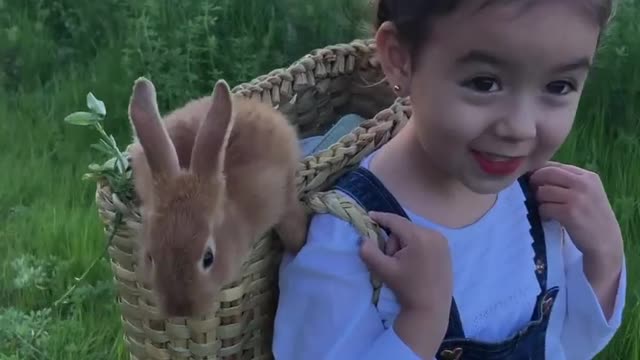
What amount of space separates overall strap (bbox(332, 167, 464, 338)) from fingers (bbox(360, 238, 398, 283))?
4.8 inches

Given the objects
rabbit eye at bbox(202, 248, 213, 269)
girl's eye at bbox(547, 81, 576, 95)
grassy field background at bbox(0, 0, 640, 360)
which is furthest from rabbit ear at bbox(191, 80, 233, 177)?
grassy field background at bbox(0, 0, 640, 360)

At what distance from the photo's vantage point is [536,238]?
7.82ft

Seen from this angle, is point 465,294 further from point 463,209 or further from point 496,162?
point 496,162

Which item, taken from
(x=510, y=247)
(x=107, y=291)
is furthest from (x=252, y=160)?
(x=107, y=291)

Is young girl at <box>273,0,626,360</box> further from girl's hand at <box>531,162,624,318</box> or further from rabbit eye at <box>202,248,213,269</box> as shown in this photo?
rabbit eye at <box>202,248,213,269</box>

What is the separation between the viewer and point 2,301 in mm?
3297

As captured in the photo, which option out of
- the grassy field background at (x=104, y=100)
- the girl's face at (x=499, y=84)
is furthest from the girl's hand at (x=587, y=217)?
the grassy field background at (x=104, y=100)

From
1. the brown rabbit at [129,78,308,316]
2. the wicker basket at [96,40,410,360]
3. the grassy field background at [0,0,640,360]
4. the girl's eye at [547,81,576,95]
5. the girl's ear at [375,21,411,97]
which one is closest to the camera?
the brown rabbit at [129,78,308,316]

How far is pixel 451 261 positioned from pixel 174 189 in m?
0.60

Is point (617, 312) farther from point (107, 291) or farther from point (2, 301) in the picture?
point (2, 301)

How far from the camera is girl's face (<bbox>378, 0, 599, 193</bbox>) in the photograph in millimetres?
1980

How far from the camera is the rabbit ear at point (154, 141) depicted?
5.82ft

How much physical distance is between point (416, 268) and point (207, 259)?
447 millimetres

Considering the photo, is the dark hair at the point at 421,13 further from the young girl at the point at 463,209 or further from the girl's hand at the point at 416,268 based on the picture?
the girl's hand at the point at 416,268
